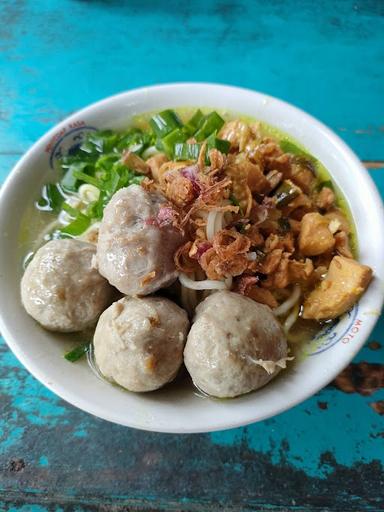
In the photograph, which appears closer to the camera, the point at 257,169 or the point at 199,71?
the point at 257,169

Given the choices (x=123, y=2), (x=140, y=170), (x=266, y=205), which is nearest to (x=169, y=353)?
(x=266, y=205)

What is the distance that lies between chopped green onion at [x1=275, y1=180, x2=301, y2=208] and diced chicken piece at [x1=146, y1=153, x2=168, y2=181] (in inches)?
22.6

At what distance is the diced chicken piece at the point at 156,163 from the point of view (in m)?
2.22

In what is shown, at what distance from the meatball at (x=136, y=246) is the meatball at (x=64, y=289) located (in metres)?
0.12

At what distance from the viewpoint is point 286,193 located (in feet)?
6.94

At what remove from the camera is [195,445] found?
6.70 feet

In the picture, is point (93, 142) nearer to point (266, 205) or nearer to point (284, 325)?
point (266, 205)

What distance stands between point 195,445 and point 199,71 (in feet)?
7.99

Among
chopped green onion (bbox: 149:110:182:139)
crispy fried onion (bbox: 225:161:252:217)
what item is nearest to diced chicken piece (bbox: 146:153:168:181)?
chopped green onion (bbox: 149:110:182:139)

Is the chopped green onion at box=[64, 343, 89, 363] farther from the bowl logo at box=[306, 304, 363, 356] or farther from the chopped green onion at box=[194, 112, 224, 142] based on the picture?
the chopped green onion at box=[194, 112, 224, 142]

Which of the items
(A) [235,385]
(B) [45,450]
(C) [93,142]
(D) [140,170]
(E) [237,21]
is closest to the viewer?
(A) [235,385]

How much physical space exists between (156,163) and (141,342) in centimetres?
99

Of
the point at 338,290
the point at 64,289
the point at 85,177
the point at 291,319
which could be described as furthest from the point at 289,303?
the point at 85,177

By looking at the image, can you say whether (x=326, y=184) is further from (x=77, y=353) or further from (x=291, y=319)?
(x=77, y=353)
